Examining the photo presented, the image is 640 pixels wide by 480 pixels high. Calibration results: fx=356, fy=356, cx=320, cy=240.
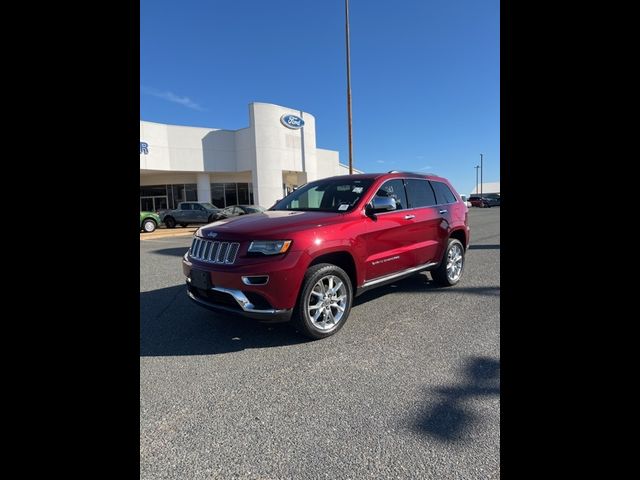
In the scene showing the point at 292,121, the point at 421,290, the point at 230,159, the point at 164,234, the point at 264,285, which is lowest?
the point at 421,290

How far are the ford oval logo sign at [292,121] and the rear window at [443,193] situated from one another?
2457cm

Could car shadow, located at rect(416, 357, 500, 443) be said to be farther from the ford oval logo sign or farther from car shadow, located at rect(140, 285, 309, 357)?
the ford oval logo sign

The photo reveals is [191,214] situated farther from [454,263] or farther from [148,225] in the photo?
[454,263]

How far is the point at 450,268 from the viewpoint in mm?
5750

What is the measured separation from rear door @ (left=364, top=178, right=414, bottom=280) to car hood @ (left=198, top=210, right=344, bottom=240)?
52 centimetres

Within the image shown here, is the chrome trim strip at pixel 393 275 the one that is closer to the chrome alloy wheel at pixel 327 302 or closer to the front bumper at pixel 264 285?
the chrome alloy wheel at pixel 327 302

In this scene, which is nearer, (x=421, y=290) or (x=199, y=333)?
(x=199, y=333)

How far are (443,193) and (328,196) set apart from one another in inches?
85.1

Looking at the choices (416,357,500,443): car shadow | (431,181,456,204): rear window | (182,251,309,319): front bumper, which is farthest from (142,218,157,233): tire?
(416,357,500,443): car shadow

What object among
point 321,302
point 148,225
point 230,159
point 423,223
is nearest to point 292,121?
point 230,159
